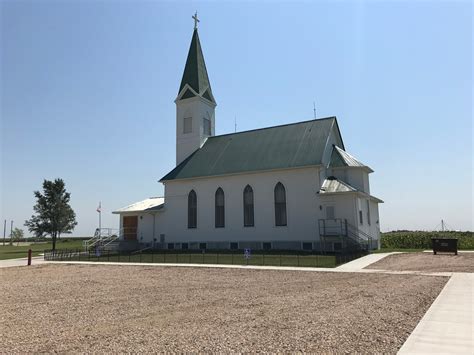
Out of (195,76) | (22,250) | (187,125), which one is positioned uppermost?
(195,76)

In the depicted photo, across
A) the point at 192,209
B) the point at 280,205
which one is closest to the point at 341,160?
the point at 280,205

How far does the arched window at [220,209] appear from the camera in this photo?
33.9m

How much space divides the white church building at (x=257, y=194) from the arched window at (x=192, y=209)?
10 centimetres

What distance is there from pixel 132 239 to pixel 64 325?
103 ft

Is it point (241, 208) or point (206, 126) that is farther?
point (206, 126)

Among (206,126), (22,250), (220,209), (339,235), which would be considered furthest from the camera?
(22,250)

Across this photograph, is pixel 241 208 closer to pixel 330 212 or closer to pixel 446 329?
pixel 330 212

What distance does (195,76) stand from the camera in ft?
138

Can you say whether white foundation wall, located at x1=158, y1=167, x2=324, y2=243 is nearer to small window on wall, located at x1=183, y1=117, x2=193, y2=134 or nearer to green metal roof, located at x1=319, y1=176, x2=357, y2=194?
green metal roof, located at x1=319, y1=176, x2=357, y2=194

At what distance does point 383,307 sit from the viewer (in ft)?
29.9

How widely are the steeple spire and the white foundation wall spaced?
11144 millimetres

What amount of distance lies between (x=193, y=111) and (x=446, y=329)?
121ft

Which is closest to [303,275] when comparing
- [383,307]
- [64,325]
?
[383,307]

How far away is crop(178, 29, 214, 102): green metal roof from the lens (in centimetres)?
4172
